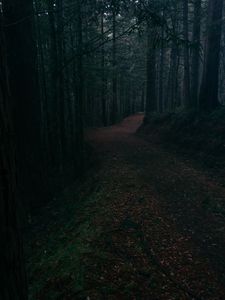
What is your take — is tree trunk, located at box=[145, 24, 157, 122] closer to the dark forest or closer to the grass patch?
the dark forest

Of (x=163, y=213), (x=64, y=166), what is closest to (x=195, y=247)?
(x=163, y=213)

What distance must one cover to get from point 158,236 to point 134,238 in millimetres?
504

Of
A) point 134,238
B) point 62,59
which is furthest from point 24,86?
point 134,238

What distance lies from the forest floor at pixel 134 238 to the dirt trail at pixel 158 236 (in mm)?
16

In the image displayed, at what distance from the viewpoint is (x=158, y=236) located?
7.16m

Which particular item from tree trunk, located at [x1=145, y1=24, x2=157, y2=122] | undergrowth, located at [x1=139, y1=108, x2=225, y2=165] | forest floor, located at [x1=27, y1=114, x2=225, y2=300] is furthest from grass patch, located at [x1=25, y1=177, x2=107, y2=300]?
tree trunk, located at [x1=145, y1=24, x2=157, y2=122]

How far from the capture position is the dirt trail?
211 inches

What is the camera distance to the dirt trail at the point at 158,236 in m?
5.37

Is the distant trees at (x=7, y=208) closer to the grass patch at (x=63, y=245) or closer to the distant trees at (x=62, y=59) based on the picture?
the grass patch at (x=63, y=245)

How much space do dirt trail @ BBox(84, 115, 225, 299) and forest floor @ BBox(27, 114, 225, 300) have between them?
0.6 inches

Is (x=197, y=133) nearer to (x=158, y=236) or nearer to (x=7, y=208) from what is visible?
(x=158, y=236)

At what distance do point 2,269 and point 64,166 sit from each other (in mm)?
14188

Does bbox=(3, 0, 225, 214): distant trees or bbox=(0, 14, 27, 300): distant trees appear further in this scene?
bbox=(3, 0, 225, 214): distant trees

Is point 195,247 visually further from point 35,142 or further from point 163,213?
point 35,142
